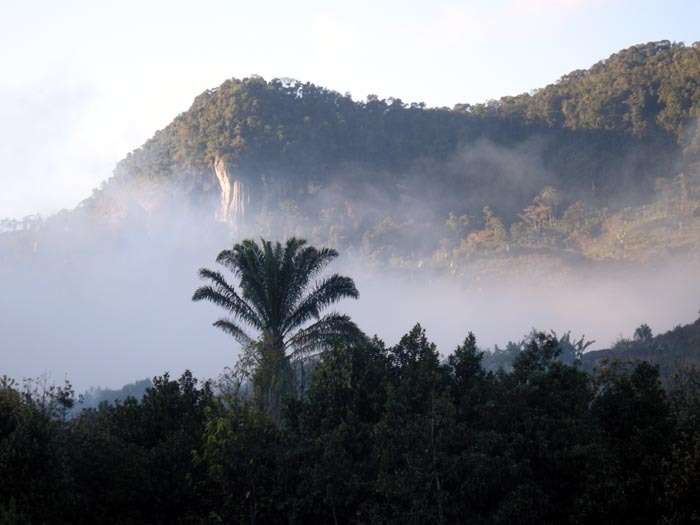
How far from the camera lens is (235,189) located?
123625 millimetres

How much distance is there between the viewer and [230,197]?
123562 millimetres

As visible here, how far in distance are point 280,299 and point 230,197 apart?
101 meters

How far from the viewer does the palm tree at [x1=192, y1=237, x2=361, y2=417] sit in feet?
79.9

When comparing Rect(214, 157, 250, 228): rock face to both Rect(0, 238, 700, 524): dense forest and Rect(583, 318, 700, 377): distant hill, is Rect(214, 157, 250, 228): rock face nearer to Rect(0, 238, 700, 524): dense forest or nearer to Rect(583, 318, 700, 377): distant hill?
Rect(583, 318, 700, 377): distant hill

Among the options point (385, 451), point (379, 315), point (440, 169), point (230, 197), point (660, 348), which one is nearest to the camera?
point (385, 451)

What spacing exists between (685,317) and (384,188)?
5804 cm

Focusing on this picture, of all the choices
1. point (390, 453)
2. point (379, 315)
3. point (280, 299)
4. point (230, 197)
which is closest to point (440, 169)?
point (230, 197)

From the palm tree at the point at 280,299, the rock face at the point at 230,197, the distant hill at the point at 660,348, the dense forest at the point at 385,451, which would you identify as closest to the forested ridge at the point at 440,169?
the rock face at the point at 230,197

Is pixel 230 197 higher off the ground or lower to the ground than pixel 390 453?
higher

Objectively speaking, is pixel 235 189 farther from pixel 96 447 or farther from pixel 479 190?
pixel 96 447

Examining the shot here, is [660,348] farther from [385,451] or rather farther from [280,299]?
[385,451]

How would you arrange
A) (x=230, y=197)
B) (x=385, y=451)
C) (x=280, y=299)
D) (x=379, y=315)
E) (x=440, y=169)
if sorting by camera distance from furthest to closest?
(x=440, y=169)
(x=230, y=197)
(x=379, y=315)
(x=280, y=299)
(x=385, y=451)

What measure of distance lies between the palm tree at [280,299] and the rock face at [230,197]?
98.4 meters

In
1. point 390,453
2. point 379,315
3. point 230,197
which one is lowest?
point 390,453
